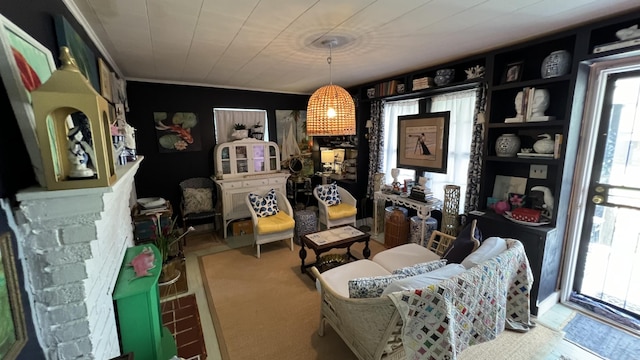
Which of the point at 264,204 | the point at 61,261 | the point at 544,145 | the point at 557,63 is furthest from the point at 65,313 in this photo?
the point at 557,63

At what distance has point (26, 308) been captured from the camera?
2.79 ft

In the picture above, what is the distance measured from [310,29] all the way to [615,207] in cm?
293

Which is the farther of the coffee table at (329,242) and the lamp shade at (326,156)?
the lamp shade at (326,156)

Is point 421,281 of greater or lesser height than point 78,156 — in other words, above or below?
below

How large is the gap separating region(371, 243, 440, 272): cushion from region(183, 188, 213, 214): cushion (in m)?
2.86

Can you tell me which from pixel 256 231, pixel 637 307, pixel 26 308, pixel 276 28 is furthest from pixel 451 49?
pixel 26 308

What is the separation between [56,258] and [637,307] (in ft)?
12.8

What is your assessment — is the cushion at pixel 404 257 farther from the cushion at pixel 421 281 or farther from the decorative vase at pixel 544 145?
the decorative vase at pixel 544 145

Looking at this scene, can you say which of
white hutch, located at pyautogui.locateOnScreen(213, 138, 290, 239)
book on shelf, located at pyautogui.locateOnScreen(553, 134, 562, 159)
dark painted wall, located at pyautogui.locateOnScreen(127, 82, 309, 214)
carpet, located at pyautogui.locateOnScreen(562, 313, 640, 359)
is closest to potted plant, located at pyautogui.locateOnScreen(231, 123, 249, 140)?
white hutch, located at pyautogui.locateOnScreen(213, 138, 290, 239)

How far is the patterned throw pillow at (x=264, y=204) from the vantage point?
11.7ft

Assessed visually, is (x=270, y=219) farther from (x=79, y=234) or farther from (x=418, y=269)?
(x=79, y=234)

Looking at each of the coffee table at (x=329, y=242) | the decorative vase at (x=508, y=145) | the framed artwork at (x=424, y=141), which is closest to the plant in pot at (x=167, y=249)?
the coffee table at (x=329, y=242)

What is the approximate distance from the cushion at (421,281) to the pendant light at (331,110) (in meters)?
1.33

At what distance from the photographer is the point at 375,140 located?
418 centimetres
